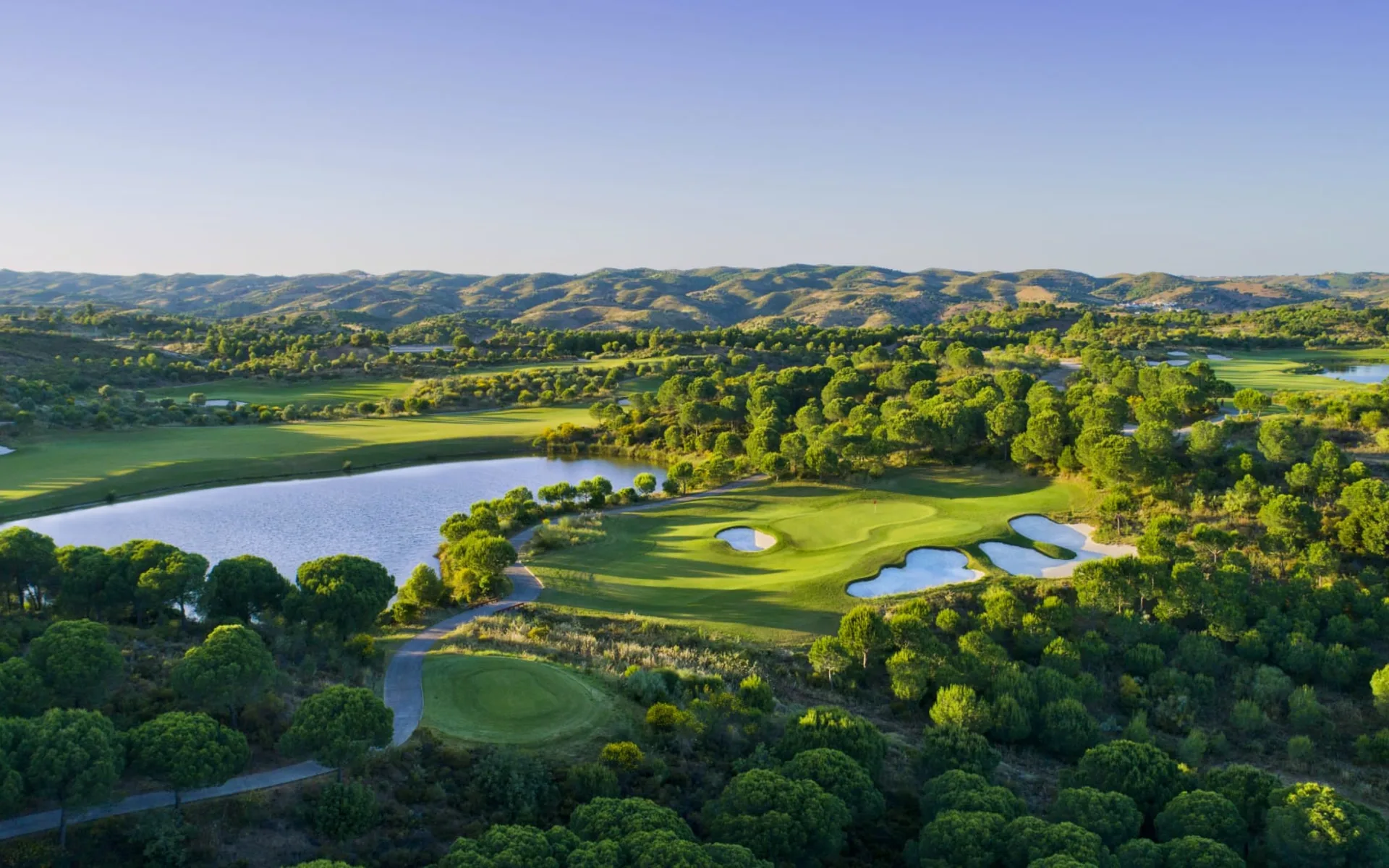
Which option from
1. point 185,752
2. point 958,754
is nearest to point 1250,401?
point 958,754

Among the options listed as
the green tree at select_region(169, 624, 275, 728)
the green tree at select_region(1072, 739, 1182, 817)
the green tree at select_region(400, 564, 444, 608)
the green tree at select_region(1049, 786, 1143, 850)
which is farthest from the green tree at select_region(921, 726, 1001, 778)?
the green tree at select_region(400, 564, 444, 608)

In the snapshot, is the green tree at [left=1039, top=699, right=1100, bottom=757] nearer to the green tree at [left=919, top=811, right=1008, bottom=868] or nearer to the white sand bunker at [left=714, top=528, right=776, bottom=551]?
the green tree at [left=919, top=811, right=1008, bottom=868]

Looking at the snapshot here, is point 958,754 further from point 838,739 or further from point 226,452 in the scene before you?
point 226,452

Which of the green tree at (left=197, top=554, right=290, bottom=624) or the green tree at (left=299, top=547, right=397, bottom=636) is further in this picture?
the green tree at (left=197, top=554, right=290, bottom=624)

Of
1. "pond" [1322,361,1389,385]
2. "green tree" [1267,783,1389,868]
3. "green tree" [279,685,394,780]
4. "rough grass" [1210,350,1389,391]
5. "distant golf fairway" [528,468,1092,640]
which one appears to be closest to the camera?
"green tree" [1267,783,1389,868]

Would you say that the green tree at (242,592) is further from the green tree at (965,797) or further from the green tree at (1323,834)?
the green tree at (1323,834)

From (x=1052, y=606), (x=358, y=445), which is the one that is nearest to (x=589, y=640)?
(x=1052, y=606)
